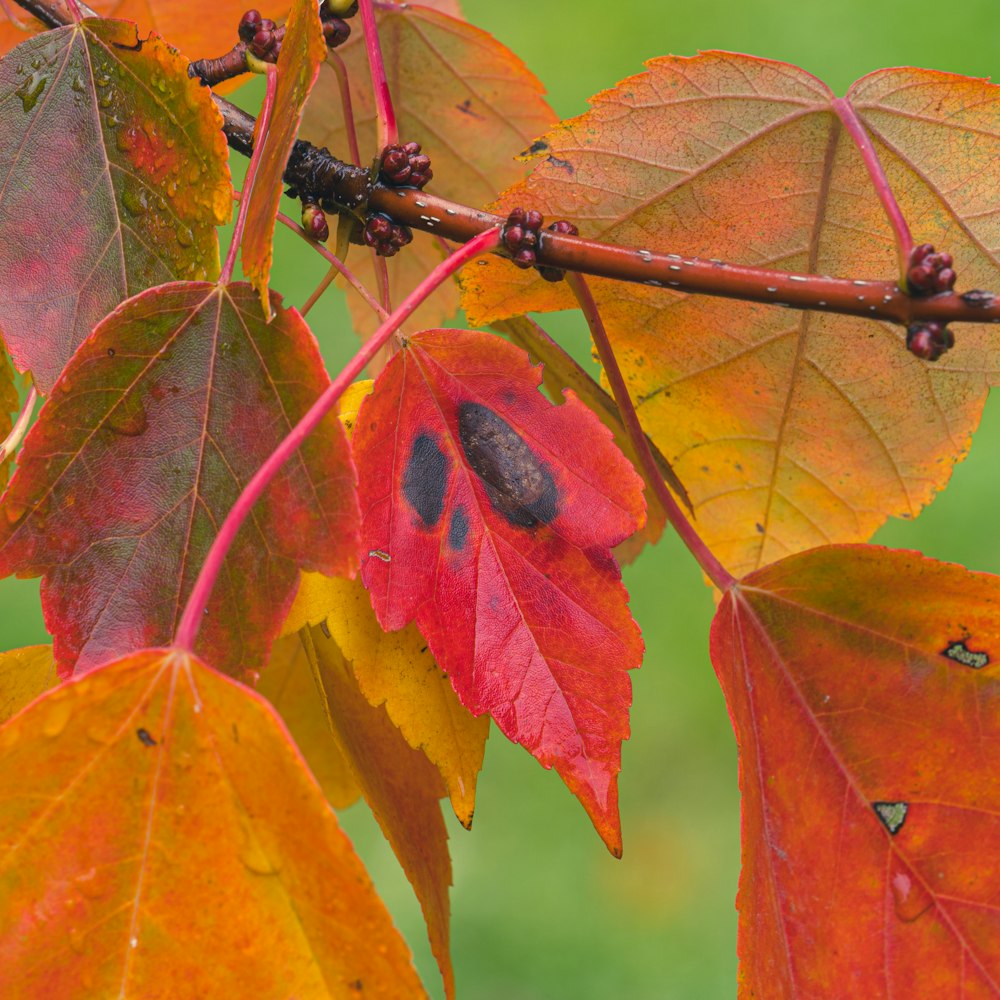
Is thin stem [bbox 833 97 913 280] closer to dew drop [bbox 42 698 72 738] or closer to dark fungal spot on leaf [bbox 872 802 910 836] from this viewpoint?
dark fungal spot on leaf [bbox 872 802 910 836]

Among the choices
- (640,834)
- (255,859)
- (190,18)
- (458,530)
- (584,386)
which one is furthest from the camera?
(640,834)

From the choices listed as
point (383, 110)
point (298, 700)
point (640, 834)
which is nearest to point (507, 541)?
point (383, 110)

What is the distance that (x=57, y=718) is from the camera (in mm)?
393

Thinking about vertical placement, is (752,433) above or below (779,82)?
below

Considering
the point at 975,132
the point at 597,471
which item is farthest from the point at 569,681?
the point at 975,132

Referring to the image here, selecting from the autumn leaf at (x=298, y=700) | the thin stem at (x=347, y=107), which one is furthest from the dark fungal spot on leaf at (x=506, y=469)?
the autumn leaf at (x=298, y=700)

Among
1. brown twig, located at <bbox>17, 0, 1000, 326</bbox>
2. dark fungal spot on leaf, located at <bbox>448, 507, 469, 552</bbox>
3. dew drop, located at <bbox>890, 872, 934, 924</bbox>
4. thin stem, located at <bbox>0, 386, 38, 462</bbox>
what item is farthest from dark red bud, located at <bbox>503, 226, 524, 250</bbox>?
dew drop, located at <bbox>890, 872, 934, 924</bbox>

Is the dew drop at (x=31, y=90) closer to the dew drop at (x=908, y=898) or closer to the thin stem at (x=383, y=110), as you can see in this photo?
the thin stem at (x=383, y=110)

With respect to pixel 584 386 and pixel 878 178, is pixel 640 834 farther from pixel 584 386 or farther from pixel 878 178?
pixel 878 178

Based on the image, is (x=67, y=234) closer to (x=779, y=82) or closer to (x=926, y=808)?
(x=779, y=82)

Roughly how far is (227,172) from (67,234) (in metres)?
0.08

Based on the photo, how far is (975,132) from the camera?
55 cm

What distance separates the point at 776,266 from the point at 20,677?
1.41 ft

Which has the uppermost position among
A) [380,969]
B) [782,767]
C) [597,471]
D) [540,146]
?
[540,146]
